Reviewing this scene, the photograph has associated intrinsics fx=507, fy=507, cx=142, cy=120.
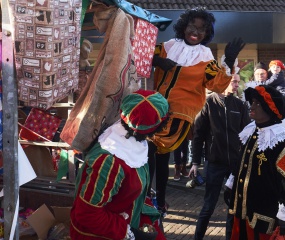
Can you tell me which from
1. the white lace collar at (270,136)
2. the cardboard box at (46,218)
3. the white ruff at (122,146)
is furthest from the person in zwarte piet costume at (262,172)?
the cardboard box at (46,218)

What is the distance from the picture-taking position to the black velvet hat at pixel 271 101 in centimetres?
386

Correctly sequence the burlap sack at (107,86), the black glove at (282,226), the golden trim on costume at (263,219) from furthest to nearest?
1. the golden trim on costume at (263,219)
2. the black glove at (282,226)
3. the burlap sack at (107,86)

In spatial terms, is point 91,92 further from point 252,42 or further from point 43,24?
point 252,42

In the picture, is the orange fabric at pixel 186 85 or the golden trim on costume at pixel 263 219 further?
the orange fabric at pixel 186 85

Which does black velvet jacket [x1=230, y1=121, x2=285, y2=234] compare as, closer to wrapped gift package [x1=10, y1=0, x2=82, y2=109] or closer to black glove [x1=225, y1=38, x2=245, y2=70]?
black glove [x1=225, y1=38, x2=245, y2=70]

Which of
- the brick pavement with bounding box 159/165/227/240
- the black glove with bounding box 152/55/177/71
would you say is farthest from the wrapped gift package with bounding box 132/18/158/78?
the brick pavement with bounding box 159/165/227/240

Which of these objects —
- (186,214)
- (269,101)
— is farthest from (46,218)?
(186,214)

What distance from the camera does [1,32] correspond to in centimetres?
271

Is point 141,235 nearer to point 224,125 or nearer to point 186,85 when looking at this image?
point 186,85

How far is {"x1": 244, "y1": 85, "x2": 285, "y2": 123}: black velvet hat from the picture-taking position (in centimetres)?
386

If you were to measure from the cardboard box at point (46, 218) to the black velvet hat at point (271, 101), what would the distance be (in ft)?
5.75

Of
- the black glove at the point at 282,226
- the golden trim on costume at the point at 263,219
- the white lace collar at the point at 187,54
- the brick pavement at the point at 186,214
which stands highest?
the white lace collar at the point at 187,54

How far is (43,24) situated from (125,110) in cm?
65

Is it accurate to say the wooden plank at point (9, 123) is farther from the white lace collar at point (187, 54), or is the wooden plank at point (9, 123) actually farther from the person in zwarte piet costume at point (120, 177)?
the white lace collar at point (187, 54)
